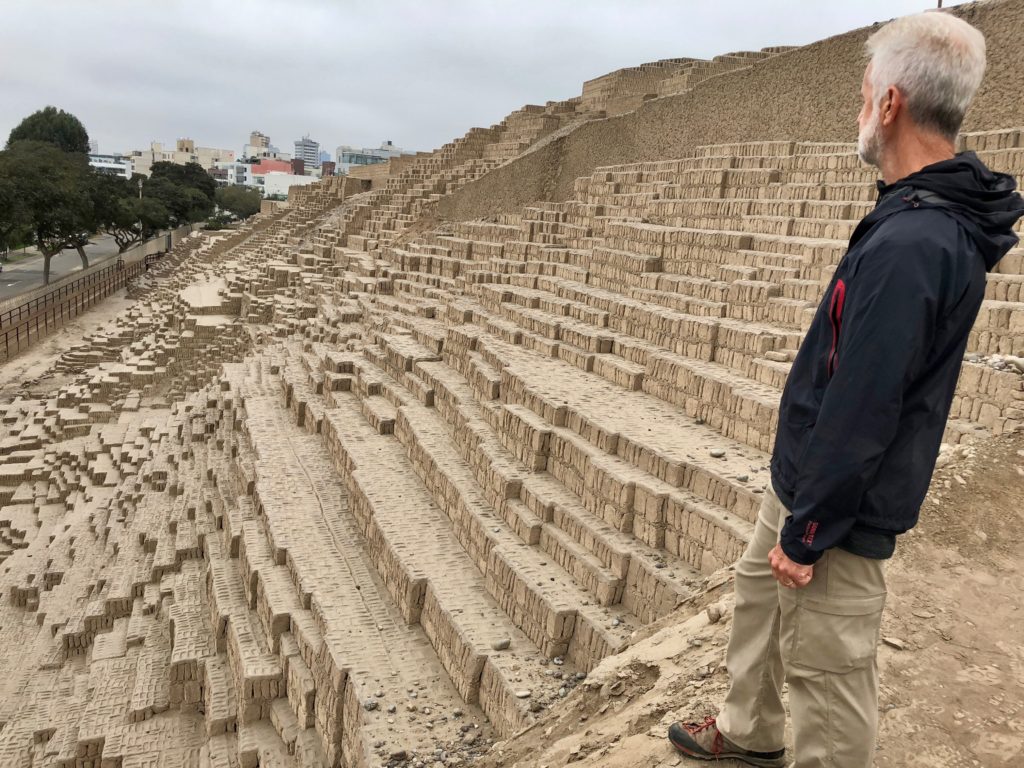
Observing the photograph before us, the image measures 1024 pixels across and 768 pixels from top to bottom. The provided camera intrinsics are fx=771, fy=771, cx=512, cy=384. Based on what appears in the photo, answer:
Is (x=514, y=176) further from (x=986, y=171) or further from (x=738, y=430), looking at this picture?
(x=986, y=171)

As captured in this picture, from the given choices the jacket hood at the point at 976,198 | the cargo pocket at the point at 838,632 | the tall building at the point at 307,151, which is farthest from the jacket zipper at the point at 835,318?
the tall building at the point at 307,151

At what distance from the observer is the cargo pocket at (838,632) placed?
166 cm

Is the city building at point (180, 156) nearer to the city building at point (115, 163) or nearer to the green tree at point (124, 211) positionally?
the city building at point (115, 163)

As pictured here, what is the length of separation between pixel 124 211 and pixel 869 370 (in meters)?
32.5

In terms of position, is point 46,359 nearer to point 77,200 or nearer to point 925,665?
point 77,200

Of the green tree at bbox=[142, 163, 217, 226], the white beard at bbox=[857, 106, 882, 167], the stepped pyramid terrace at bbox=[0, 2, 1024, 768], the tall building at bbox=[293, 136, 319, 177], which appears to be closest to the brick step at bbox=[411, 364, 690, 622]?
the stepped pyramid terrace at bbox=[0, 2, 1024, 768]

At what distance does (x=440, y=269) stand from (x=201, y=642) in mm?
8138

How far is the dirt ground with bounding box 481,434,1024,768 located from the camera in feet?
7.09

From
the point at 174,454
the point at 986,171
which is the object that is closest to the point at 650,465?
the point at 986,171

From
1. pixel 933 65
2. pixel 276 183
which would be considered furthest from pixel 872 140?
pixel 276 183

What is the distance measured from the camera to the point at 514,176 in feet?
48.5

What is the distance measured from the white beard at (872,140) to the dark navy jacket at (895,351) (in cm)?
12

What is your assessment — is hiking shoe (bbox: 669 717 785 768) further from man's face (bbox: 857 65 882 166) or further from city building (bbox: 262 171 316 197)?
city building (bbox: 262 171 316 197)

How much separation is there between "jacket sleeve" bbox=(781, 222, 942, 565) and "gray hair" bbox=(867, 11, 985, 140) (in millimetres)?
257
